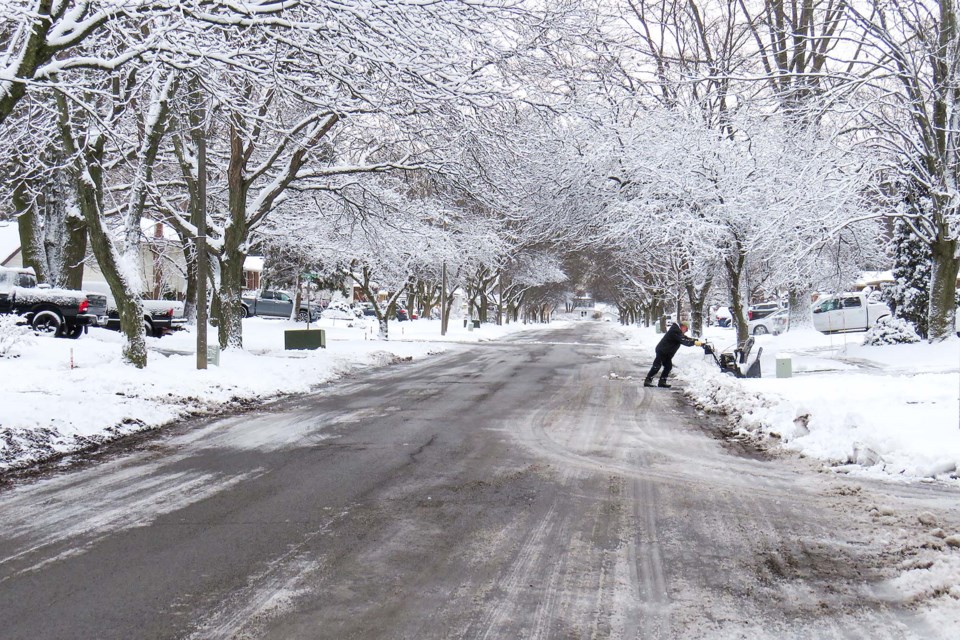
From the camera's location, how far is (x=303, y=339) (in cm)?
2233

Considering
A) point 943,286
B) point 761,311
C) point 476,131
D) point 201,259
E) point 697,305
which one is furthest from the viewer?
point 761,311

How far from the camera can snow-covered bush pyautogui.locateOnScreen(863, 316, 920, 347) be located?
2033 centimetres

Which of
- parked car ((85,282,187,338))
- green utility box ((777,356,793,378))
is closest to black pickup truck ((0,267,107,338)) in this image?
parked car ((85,282,187,338))

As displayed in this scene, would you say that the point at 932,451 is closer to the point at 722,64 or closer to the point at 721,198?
the point at 721,198

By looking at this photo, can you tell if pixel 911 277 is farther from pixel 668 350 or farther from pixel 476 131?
pixel 476 131

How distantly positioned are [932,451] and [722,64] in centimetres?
1389

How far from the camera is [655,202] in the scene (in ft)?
61.8

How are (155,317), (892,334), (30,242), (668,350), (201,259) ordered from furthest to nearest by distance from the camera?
(155,317), (30,242), (892,334), (668,350), (201,259)

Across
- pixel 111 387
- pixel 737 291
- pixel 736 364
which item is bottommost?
pixel 111 387

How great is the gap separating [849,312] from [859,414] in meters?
27.0

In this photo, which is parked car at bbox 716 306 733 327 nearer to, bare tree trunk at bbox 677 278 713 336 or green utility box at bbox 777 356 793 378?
bare tree trunk at bbox 677 278 713 336

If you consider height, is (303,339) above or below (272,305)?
below

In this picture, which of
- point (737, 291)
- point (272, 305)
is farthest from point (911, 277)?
point (272, 305)

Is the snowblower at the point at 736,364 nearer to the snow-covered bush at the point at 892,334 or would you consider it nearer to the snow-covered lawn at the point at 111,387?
the snow-covered bush at the point at 892,334
